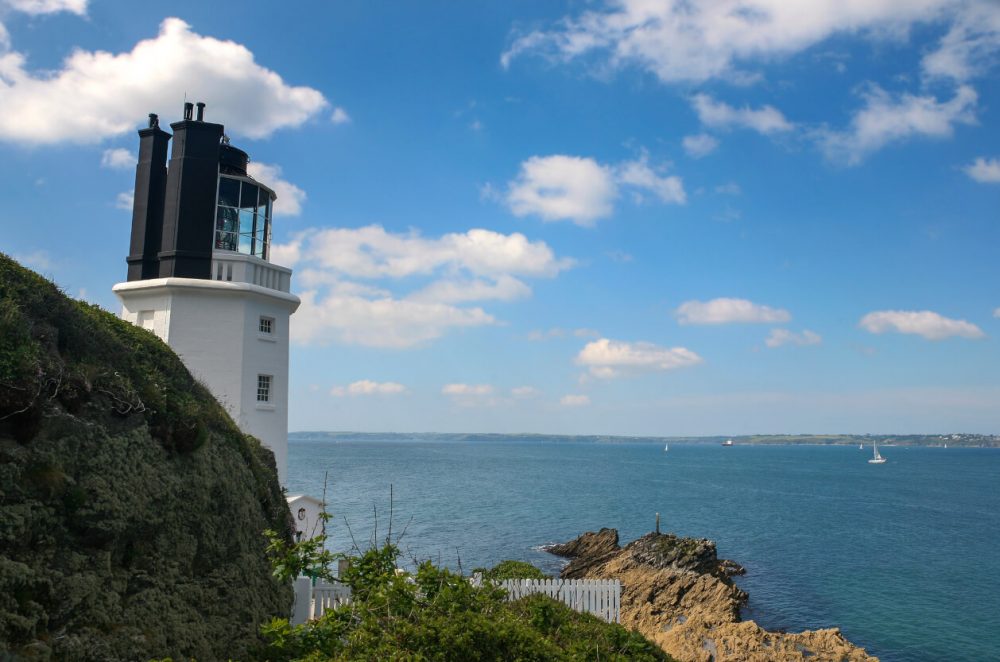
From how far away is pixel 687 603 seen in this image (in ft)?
84.1

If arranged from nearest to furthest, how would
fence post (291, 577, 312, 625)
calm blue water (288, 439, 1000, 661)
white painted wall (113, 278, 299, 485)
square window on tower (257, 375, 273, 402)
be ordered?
fence post (291, 577, 312, 625) → white painted wall (113, 278, 299, 485) → square window on tower (257, 375, 273, 402) → calm blue water (288, 439, 1000, 661)

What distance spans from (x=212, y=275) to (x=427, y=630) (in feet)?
39.4

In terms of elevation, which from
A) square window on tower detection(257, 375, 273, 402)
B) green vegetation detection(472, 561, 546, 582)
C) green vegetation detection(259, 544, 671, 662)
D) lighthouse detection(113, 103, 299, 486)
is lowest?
green vegetation detection(472, 561, 546, 582)

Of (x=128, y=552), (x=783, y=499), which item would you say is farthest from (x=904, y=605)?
(x=783, y=499)

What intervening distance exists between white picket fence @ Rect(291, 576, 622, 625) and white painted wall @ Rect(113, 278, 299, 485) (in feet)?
19.0

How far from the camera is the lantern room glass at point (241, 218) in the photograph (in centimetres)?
1667

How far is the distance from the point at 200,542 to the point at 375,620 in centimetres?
211

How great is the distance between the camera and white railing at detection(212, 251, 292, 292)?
16.0 meters

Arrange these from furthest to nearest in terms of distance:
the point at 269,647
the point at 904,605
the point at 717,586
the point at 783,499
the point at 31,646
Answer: the point at 783,499, the point at 904,605, the point at 717,586, the point at 269,647, the point at 31,646

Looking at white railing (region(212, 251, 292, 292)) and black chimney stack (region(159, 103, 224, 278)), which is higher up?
black chimney stack (region(159, 103, 224, 278))

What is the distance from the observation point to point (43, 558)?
5.53 meters

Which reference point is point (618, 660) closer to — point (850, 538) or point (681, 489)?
point (850, 538)

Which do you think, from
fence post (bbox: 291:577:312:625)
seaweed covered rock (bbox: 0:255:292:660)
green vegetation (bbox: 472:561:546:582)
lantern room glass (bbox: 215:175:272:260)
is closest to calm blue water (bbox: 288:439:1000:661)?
green vegetation (bbox: 472:561:546:582)

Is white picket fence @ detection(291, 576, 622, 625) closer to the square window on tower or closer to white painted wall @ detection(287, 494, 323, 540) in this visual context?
white painted wall @ detection(287, 494, 323, 540)
